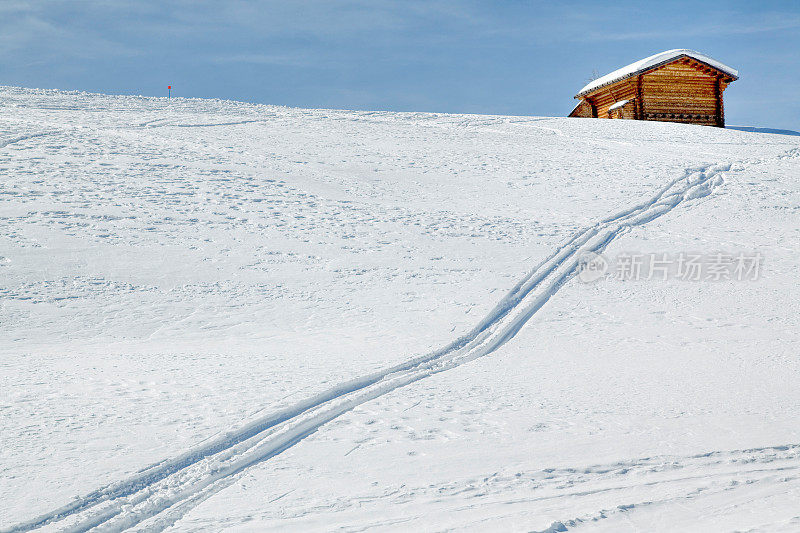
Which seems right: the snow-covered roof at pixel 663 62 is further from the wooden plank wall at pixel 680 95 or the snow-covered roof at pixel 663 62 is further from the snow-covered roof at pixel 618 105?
the snow-covered roof at pixel 618 105

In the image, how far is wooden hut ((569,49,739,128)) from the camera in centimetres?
2417

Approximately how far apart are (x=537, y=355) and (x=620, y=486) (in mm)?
2301

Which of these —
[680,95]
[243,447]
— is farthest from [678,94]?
[243,447]

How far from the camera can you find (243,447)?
3.77 meters

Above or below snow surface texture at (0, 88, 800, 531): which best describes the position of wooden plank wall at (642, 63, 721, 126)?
above

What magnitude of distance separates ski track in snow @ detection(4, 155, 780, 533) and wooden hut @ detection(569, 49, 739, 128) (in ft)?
65.1

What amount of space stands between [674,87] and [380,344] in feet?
76.0


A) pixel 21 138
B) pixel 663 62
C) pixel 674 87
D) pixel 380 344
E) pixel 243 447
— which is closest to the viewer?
pixel 243 447

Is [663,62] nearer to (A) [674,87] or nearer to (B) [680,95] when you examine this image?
(A) [674,87]

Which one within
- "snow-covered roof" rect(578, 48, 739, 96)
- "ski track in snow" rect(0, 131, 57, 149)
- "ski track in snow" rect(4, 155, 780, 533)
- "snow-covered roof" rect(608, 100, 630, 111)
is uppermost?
"snow-covered roof" rect(578, 48, 739, 96)

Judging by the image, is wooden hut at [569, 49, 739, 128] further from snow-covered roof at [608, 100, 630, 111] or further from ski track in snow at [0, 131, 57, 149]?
ski track in snow at [0, 131, 57, 149]

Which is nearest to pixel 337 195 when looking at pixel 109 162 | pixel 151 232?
pixel 151 232

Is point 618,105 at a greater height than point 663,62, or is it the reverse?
Answer: point 663,62

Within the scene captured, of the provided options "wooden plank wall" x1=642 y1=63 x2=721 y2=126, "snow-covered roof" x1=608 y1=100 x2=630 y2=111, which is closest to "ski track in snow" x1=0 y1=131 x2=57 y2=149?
"snow-covered roof" x1=608 y1=100 x2=630 y2=111
